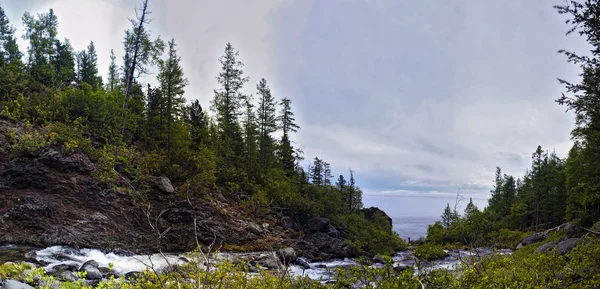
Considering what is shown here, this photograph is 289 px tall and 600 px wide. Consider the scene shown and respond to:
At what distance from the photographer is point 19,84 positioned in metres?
21.3

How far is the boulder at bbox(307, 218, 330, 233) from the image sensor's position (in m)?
23.7

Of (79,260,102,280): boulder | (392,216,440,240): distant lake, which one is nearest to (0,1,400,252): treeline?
(79,260,102,280): boulder

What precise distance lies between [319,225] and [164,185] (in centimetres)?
1177

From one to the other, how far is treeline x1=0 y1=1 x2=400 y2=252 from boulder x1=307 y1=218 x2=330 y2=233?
0.85 m

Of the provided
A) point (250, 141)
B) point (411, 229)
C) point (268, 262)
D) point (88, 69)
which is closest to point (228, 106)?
point (250, 141)

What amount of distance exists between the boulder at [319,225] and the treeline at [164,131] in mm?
848

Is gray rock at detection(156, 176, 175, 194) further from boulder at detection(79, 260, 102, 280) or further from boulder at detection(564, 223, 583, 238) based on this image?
boulder at detection(564, 223, 583, 238)

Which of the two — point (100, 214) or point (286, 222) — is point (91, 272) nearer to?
point (100, 214)

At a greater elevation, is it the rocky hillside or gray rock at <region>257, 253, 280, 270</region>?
the rocky hillside

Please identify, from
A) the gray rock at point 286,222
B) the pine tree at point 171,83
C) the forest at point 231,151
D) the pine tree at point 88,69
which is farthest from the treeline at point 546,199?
the pine tree at point 88,69

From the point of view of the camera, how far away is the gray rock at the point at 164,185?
1903cm

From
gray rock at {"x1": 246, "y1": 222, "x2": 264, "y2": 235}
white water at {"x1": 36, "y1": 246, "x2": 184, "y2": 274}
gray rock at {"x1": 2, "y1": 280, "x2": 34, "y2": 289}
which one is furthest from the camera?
gray rock at {"x1": 246, "y1": 222, "x2": 264, "y2": 235}

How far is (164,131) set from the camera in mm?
25781

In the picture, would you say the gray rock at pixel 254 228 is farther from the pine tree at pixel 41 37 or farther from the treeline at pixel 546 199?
the pine tree at pixel 41 37
